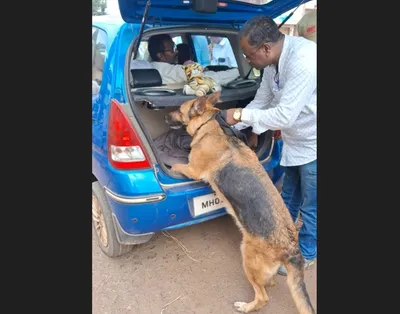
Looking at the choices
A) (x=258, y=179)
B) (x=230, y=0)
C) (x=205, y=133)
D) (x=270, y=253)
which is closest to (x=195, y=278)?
(x=270, y=253)

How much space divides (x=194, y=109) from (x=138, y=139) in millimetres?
660

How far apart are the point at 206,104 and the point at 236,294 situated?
1.68 meters

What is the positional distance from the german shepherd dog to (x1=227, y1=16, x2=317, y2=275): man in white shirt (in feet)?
0.83

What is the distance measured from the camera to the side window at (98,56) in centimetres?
283

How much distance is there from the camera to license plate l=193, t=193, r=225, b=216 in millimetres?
2711

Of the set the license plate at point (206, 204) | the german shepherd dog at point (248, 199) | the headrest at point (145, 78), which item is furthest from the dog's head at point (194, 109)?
the license plate at point (206, 204)

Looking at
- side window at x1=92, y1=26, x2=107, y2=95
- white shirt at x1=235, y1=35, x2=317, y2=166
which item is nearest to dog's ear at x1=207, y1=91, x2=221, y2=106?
white shirt at x1=235, y1=35, x2=317, y2=166

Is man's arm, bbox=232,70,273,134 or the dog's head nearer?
the dog's head

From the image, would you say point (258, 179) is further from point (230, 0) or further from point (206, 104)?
point (230, 0)

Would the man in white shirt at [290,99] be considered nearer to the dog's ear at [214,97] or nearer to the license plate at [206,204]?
the dog's ear at [214,97]

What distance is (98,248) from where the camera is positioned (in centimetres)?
331

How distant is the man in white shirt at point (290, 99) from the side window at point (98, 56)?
1.21 metres

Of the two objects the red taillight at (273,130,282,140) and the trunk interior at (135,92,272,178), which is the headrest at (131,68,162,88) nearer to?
the trunk interior at (135,92,272,178)

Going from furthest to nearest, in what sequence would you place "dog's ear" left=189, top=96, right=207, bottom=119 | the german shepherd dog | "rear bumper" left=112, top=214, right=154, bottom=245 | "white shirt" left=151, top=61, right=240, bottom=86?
1. "white shirt" left=151, top=61, right=240, bottom=86
2. "dog's ear" left=189, top=96, right=207, bottom=119
3. "rear bumper" left=112, top=214, right=154, bottom=245
4. the german shepherd dog
